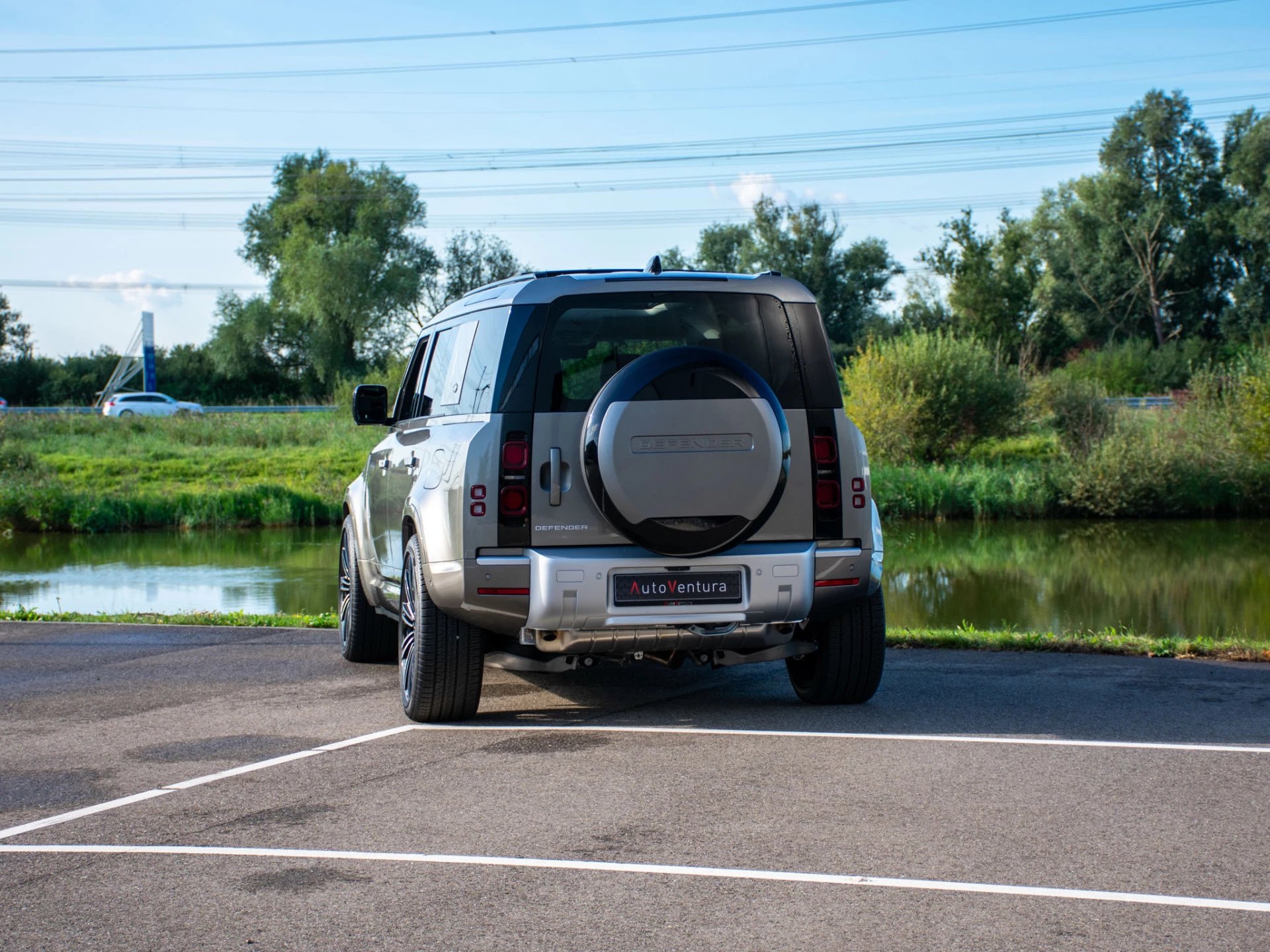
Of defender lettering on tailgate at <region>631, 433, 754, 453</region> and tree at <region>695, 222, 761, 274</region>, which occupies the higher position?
tree at <region>695, 222, 761, 274</region>

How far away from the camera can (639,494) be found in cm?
662

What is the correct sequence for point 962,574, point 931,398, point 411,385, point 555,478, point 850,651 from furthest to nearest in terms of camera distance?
1. point 931,398
2. point 962,574
3. point 411,385
4. point 850,651
5. point 555,478

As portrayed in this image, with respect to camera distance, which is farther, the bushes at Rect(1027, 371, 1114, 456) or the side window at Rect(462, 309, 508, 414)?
the bushes at Rect(1027, 371, 1114, 456)

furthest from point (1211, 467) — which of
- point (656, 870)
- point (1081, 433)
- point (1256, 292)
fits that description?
point (656, 870)

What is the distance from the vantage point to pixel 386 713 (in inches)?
304

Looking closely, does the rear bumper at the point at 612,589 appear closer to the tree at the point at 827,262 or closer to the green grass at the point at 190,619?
the green grass at the point at 190,619

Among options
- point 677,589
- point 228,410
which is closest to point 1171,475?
point 677,589

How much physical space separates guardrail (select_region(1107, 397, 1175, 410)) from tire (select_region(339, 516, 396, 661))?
3544cm

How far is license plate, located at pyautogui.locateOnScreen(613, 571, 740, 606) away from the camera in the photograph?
6.77 meters

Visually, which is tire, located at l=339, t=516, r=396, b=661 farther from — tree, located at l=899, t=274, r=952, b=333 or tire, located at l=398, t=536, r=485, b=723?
Result: tree, located at l=899, t=274, r=952, b=333

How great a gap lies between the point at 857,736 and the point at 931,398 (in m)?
35.7

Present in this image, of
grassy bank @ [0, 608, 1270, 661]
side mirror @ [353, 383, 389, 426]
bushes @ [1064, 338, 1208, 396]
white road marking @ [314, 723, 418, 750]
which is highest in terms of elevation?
bushes @ [1064, 338, 1208, 396]

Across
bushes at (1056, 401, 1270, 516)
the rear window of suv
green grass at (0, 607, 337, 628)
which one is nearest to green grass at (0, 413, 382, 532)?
bushes at (1056, 401, 1270, 516)

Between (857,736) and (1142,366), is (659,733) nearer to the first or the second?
(857,736)
